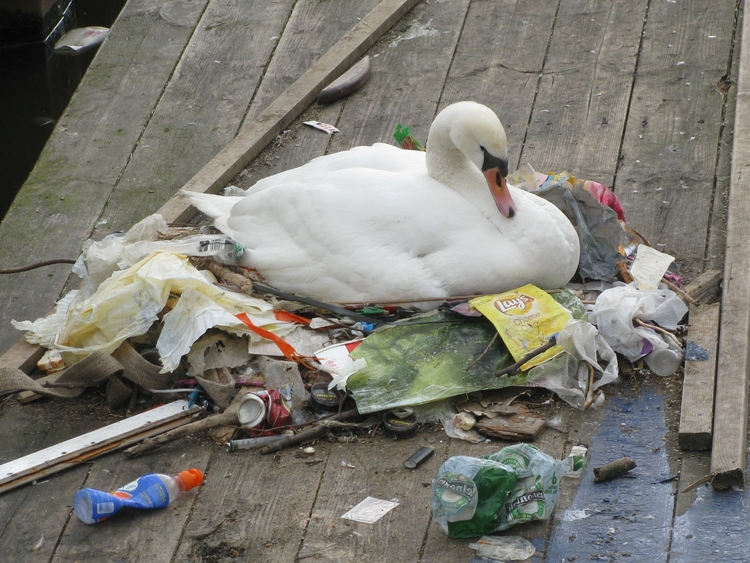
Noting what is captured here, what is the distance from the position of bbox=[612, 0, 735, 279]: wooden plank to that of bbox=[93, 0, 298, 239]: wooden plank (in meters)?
1.82

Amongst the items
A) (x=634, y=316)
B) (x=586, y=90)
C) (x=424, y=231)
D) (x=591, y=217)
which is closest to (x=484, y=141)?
(x=424, y=231)

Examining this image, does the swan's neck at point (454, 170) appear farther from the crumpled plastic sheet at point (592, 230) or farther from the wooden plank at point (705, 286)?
the wooden plank at point (705, 286)

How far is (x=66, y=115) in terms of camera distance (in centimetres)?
507

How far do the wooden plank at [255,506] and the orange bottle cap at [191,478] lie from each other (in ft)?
0.11

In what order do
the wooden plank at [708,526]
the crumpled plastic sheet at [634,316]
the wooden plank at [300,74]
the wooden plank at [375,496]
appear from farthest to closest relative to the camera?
the wooden plank at [300,74] → the crumpled plastic sheet at [634,316] → the wooden plank at [375,496] → the wooden plank at [708,526]

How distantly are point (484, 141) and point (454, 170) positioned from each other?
163 mm

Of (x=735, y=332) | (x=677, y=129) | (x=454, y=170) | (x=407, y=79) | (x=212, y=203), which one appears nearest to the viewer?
(x=735, y=332)

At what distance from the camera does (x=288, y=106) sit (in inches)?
192

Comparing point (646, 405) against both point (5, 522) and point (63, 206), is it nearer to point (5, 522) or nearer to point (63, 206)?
point (5, 522)

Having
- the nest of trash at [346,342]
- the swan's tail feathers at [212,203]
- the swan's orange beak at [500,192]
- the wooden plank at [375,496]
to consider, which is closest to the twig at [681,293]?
the nest of trash at [346,342]

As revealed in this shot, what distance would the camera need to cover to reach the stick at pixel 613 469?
2912 mm

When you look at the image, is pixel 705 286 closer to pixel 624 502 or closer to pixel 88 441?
pixel 624 502

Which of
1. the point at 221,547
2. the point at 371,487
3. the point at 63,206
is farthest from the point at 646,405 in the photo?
the point at 63,206

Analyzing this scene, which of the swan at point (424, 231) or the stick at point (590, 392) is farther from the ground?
the swan at point (424, 231)
